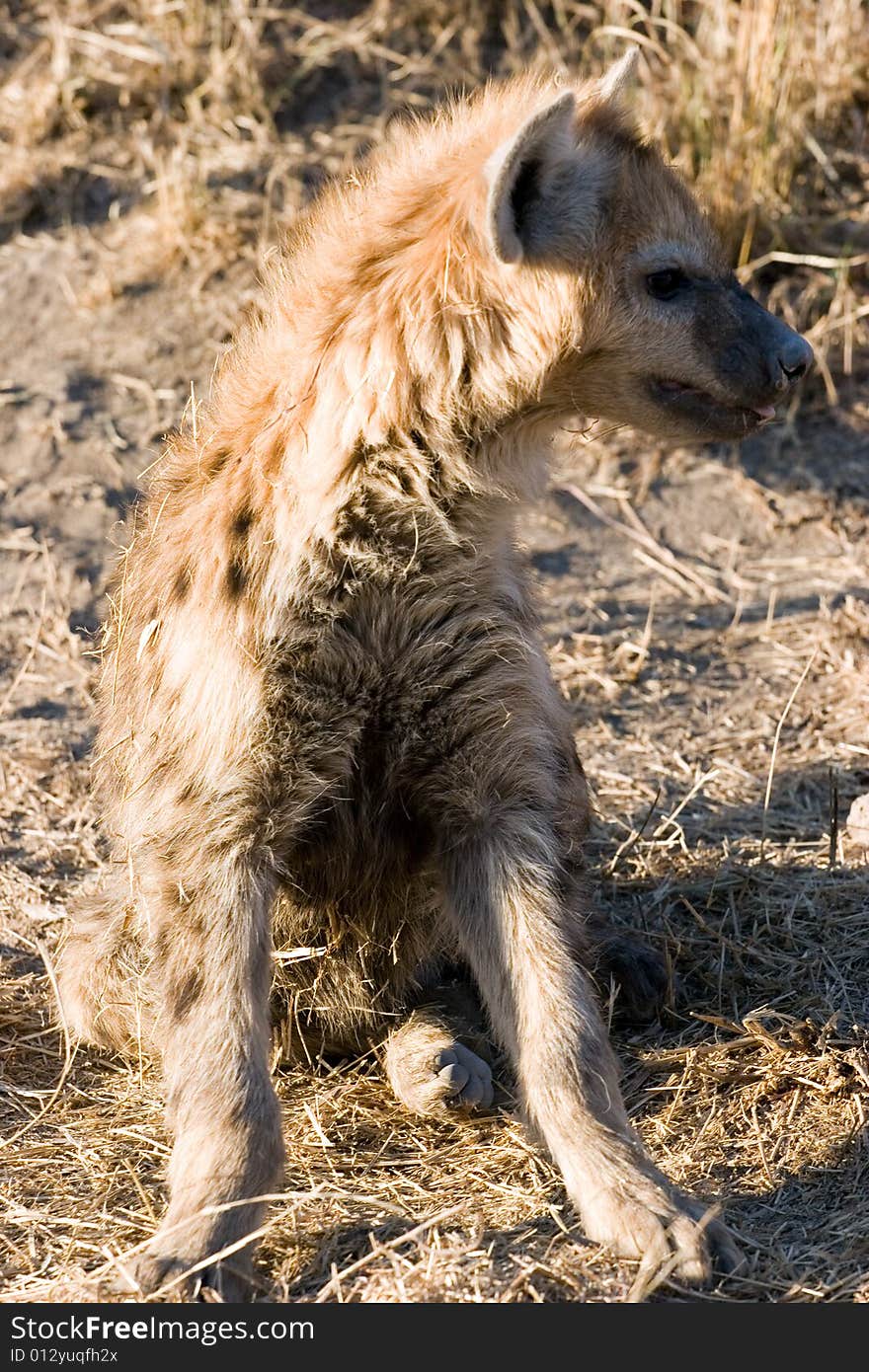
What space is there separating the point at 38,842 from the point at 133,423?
181 centimetres

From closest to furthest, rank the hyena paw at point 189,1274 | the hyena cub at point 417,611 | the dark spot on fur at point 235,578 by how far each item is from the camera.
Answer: the hyena paw at point 189,1274
the hyena cub at point 417,611
the dark spot on fur at point 235,578

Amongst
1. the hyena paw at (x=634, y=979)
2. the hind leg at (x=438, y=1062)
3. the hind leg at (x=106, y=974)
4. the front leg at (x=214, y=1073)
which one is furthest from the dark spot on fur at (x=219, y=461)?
the hyena paw at (x=634, y=979)

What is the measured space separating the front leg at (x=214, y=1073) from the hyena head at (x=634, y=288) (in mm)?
983

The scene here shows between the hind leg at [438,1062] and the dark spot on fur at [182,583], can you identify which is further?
the hind leg at [438,1062]

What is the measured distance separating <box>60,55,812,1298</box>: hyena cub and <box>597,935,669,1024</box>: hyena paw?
1.37ft

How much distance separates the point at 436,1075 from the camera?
9.88ft

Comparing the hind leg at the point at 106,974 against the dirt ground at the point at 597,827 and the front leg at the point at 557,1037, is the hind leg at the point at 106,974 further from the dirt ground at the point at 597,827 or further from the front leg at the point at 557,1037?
the front leg at the point at 557,1037

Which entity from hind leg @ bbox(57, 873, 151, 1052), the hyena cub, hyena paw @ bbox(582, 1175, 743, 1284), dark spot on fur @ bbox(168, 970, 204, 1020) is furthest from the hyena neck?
hyena paw @ bbox(582, 1175, 743, 1284)

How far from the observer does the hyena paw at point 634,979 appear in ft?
11.0

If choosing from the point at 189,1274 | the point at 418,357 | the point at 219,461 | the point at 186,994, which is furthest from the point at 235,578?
the point at 189,1274

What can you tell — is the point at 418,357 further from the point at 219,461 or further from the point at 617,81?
the point at 617,81

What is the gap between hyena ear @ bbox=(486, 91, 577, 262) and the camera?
8.38 ft

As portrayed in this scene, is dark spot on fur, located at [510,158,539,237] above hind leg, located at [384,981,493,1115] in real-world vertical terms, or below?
above

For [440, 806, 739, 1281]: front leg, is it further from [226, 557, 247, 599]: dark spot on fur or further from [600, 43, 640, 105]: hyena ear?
[600, 43, 640, 105]: hyena ear
